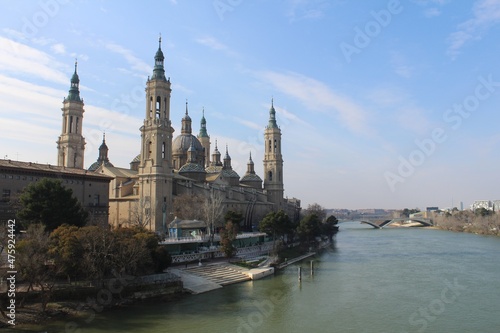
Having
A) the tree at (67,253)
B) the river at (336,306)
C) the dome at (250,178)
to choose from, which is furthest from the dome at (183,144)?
the tree at (67,253)

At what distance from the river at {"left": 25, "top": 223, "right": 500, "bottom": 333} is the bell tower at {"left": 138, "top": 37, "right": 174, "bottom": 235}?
59.3ft

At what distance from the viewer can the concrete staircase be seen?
33.6 m

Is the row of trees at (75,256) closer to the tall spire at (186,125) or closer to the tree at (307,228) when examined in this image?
the tree at (307,228)

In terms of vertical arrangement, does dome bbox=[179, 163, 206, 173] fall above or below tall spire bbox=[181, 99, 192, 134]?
below

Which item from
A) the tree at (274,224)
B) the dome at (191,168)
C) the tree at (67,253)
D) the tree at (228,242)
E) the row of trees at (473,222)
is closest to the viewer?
the tree at (67,253)

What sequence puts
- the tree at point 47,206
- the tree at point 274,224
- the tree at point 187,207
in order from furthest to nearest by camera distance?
the tree at point 274,224 → the tree at point 187,207 → the tree at point 47,206

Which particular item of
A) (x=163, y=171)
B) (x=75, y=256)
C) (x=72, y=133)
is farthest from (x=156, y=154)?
(x=75, y=256)

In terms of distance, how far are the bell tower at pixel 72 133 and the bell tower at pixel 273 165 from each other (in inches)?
1339

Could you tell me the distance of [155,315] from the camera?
80.6 feet

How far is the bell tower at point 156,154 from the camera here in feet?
166

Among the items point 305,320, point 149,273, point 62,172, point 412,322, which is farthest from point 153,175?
point 412,322

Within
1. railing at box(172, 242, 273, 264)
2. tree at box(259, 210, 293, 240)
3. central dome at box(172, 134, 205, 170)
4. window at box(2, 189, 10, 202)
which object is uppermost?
central dome at box(172, 134, 205, 170)

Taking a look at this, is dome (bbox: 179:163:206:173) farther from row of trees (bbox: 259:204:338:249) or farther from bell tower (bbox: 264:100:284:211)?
bell tower (bbox: 264:100:284:211)

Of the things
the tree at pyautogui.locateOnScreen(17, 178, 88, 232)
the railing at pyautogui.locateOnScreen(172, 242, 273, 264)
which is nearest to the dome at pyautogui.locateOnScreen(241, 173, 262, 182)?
the railing at pyautogui.locateOnScreen(172, 242, 273, 264)
